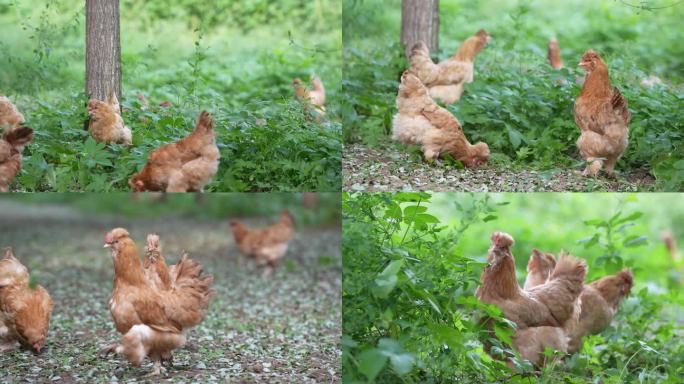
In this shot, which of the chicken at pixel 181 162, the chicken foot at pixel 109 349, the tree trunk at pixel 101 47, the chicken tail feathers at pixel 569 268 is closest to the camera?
the chicken foot at pixel 109 349

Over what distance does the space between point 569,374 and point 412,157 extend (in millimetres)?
2081

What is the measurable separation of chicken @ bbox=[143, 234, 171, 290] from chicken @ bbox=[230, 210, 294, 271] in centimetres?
277

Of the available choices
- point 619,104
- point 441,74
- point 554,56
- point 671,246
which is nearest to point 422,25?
point 441,74

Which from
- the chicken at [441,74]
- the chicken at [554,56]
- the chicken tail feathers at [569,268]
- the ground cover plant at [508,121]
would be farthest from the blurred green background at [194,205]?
the chicken tail feathers at [569,268]

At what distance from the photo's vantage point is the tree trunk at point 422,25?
7.71 meters

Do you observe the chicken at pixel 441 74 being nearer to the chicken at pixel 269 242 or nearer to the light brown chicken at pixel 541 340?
the chicken at pixel 269 242

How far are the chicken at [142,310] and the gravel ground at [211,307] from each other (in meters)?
0.20

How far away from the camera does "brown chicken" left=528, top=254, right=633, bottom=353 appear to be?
5.35 m

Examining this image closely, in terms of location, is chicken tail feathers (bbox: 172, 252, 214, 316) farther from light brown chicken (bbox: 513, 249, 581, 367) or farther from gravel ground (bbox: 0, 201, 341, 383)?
light brown chicken (bbox: 513, 249, 581, 367)

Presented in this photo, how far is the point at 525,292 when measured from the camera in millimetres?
4984

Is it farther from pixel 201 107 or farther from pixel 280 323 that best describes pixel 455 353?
pixel 201 107

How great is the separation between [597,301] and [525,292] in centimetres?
79

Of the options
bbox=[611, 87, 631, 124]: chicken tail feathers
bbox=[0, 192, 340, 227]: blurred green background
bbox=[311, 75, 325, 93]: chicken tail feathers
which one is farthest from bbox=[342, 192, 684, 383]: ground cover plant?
bbox=[0, 192, 340, 227]: blurred green background

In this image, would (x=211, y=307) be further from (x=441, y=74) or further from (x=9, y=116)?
(x=441, y=74)
